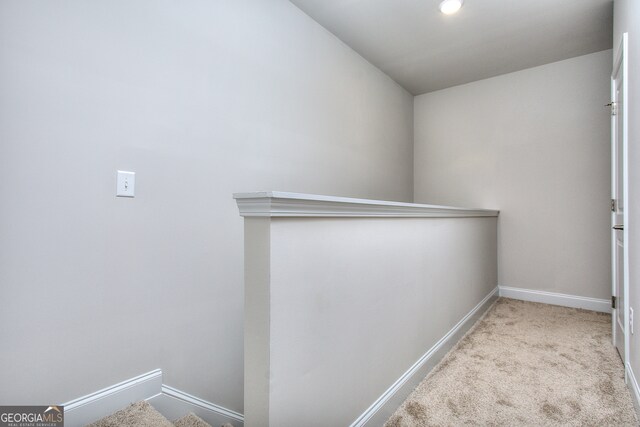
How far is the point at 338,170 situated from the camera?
271 cm

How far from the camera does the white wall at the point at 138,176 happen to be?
1.14m

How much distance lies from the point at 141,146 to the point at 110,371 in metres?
0.98

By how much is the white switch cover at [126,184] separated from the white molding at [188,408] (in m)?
0.93

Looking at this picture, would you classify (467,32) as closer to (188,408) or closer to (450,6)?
(450,6)

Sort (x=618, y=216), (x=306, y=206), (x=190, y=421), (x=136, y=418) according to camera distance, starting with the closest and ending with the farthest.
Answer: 1. (x=306, y=206)
2. (x=136, y=418)
3. (x=190, y=421)
4. (x=618, y=216)

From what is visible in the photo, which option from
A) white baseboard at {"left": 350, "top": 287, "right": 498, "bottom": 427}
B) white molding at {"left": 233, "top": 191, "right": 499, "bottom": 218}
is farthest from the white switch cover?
white baseboard at {"left": 350, "top": 287, "right": 498, "bottom": 427}

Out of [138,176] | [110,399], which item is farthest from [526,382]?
[138,176]

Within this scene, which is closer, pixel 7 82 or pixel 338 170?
pixel 7 82

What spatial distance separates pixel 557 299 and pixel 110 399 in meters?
3.60

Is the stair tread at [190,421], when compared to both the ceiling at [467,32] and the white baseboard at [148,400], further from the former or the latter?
the ceiling at [467,32]

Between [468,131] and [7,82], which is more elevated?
[468,131]

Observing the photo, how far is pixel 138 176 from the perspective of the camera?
143 centimetres

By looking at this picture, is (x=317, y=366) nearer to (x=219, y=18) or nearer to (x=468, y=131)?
(x=219, y=18)

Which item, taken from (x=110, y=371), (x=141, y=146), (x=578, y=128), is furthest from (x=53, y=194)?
(x=578, y=128)
